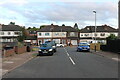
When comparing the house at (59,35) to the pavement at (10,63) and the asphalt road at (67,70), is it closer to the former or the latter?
the pavement at (10,63)

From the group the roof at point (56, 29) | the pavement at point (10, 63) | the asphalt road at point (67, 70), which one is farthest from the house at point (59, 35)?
the asphalt road at point (67, 70)

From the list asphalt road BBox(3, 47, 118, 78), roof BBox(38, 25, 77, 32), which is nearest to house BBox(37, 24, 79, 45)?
roof BBox(38, 25, 77, 32)

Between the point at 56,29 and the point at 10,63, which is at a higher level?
the point at 56,29

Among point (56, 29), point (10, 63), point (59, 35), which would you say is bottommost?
point (10, 63)

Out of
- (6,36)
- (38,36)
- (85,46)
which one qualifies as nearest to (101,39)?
(38,36)

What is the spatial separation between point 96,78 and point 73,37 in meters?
94.4

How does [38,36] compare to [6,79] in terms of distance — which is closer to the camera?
[6,79]

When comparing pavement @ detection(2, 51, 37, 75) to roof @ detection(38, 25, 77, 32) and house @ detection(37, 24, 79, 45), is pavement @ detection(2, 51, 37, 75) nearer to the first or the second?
house @ detection(37, 24, 79, 45)

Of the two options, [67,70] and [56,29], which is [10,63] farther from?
[56,29]

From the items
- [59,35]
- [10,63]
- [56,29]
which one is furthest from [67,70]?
[56,29]

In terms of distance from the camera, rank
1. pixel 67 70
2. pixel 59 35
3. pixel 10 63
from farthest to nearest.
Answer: pixel 59 35
pixel 10 63
pixel 67 70

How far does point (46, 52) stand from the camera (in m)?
34.5

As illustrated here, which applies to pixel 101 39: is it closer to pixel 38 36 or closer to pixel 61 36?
pixel 61 36

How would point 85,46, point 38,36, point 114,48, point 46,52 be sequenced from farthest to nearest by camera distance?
point 38,36 → point 85,46 → point 114,48 → point 46,52
